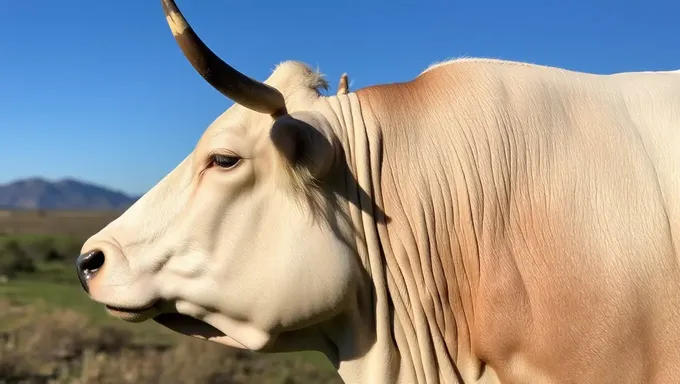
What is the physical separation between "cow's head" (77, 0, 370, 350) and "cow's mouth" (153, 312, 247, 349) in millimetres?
61

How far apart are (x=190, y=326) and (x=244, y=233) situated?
0.61 metres

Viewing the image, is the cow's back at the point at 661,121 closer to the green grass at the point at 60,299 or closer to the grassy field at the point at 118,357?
the grassy field at the point at 118,357

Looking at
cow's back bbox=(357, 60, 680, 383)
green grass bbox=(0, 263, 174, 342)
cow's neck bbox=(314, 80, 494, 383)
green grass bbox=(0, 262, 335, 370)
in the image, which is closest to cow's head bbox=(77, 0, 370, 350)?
cow's neck bbox=(314, 80, 494, 383)

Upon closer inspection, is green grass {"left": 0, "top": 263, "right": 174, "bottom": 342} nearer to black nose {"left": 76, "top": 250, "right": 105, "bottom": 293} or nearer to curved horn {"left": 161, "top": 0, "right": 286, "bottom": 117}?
black nose {"left": 76, "top": 250, "right": 105, "bottom": 293}

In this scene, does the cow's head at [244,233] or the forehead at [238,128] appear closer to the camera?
the cow's head at [244,233]

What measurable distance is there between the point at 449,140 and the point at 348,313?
79 cm

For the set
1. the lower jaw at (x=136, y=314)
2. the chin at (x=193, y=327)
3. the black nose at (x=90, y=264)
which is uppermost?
the black nose at (x=90, y=264)

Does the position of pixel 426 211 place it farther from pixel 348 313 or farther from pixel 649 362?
pixel 649 362

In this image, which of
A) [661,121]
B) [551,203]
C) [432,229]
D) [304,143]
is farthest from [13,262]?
[661,121]

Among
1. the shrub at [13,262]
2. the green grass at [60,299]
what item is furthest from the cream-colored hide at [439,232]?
the shrub at [13,262]

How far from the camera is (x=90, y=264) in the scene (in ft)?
9.78

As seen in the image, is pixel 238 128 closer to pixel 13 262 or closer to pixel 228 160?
pixel 228 160

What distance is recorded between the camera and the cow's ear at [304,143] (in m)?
2.60

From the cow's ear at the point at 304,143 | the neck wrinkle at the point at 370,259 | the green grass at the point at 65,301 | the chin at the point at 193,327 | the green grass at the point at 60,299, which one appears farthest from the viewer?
the green grass at the point at 60,299
